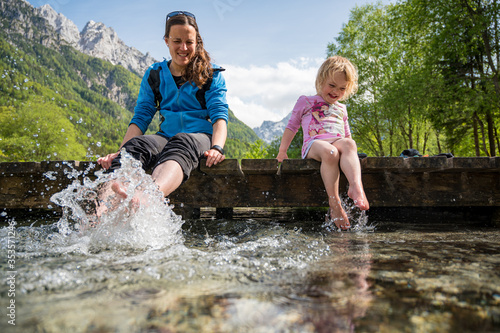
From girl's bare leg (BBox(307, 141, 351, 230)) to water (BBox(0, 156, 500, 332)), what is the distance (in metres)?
0.64

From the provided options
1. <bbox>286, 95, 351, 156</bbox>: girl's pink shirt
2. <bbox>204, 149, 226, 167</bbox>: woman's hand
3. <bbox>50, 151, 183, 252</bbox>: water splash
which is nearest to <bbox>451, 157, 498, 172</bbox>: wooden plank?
<bbox>286, 95, 351, 156</bbox>: girl's pink shirt

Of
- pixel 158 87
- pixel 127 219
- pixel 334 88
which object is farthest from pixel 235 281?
pixel 334 88

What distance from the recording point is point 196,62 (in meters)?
3.39

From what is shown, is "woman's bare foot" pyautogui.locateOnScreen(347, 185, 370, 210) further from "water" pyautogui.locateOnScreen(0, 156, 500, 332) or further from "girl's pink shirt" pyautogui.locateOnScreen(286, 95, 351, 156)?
"girl's pink shirt" pyautogui.locateOnScreen(286, 95, 351, 156)

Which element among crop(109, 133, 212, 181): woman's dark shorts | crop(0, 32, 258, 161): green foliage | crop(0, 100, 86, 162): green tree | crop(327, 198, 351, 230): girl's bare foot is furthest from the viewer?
crop(0, 32, 258, 161): green foliage

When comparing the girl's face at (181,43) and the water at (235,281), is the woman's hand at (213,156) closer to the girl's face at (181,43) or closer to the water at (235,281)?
the water at (235,281)

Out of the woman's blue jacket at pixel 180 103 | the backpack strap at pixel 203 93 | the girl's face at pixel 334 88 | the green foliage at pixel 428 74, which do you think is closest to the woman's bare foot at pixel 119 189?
the woman's blue jacket at pixel 180 103

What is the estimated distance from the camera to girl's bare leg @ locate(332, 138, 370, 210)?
279cm

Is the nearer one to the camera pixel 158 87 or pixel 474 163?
pixel 474 163

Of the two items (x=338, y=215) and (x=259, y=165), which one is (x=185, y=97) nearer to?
(x=259, y=165)

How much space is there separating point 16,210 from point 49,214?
22.7 inches

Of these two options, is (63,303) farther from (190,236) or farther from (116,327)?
(190,236)

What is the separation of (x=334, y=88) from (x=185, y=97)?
1.80m

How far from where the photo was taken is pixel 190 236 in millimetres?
2590
